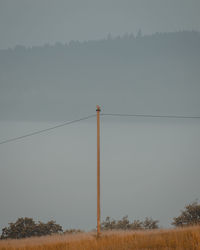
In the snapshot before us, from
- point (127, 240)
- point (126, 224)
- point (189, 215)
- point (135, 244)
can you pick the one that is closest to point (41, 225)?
point (126, 224)

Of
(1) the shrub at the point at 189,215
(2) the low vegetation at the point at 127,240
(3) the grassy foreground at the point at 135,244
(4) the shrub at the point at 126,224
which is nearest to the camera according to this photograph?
(3) the grassy foreground at the point at 135,244

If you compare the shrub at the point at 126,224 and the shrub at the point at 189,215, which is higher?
the shrub at the point at 189,215

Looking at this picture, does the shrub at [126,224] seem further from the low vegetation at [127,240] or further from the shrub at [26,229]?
the shrub at [26,229]

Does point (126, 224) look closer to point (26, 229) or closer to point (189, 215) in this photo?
point (189, 215)

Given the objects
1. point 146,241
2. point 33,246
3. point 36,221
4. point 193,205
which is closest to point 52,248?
point 33,246

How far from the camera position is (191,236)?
12.4 m

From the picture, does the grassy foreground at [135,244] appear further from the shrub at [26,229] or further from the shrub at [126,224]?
the shrub at [126,224]

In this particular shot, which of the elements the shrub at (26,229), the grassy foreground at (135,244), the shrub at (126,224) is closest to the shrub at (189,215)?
the shrub at (126,224)

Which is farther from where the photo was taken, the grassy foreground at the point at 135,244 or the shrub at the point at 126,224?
the shrub at the point at 126,224

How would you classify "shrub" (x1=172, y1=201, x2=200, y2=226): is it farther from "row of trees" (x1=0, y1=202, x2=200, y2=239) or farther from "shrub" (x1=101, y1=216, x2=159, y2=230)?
"shrub" (x1=101, y1=216, x2=159, y2=230)

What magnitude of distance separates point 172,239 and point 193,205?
1302 centimetres

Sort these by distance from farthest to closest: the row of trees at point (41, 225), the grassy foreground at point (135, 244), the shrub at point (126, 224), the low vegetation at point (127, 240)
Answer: the shrub at point (126, 224) < the row of trees at point (41, 225) < the low vegetation at point (127, 240) < the grassy foreground at point (135, 244)

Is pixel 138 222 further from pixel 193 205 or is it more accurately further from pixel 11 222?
pixel 11 222

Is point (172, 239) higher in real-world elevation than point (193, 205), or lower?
lower
